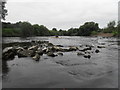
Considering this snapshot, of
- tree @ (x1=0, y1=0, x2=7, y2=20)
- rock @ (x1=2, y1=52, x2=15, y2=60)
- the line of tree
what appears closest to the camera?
rock @ (x1=2, y1=52, x2=15, y2=60)

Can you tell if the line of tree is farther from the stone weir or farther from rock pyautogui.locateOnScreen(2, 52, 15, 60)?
rock pyautogui.locateOnScreen(2, 52, 15, 60)

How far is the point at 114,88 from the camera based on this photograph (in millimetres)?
5660

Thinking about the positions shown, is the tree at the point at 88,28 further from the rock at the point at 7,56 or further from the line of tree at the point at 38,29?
the rock at the point at 7,56

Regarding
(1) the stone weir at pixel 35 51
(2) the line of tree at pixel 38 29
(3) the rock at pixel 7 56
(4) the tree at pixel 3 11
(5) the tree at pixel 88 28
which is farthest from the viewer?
(5) the tree at pixel 88 28

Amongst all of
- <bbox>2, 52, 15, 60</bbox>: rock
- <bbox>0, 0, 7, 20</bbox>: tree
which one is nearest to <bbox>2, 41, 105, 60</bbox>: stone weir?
<bbox>2, 52, 15, 60</bbox>: rock

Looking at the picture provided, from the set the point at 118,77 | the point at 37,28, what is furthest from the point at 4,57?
the point at 37,28

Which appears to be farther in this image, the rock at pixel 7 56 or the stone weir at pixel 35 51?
the stone weir at pixel 35 51

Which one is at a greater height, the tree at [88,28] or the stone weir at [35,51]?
the tree at [88,28]

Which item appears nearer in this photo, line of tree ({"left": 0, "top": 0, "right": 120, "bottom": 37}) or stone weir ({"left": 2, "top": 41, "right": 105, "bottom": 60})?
stone weir ({"left": 2, "top": 41, "right": 105, "bottom": 60})

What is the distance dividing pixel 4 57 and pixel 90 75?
8459mm

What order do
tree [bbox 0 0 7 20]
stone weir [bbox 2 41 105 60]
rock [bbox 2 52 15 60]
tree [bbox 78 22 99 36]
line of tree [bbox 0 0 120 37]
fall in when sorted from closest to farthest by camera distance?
rock [bbox 2 52 15 60], stone weir [bbox 2 41 105 60], tree [bbox 0 0 7 20], line of tree [bbox 0 0 120 37], tree [bbox 78 22 99 36]

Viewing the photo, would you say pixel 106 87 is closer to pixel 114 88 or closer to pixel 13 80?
pixel 114 88

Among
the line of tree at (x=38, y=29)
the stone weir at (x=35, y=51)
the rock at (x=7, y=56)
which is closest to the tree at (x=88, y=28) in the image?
the line of tree at (x=38, y=29)

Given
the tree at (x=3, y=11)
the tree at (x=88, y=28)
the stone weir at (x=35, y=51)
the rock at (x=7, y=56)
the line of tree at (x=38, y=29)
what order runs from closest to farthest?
1. the rock at (x=7, y=56)
2. the stone weir at (x=35, y=51)
3. the tree at (x=3, y=11)
4. the line of tree at (x=38, y=29)
5. the tree at (x=88, y=28)
